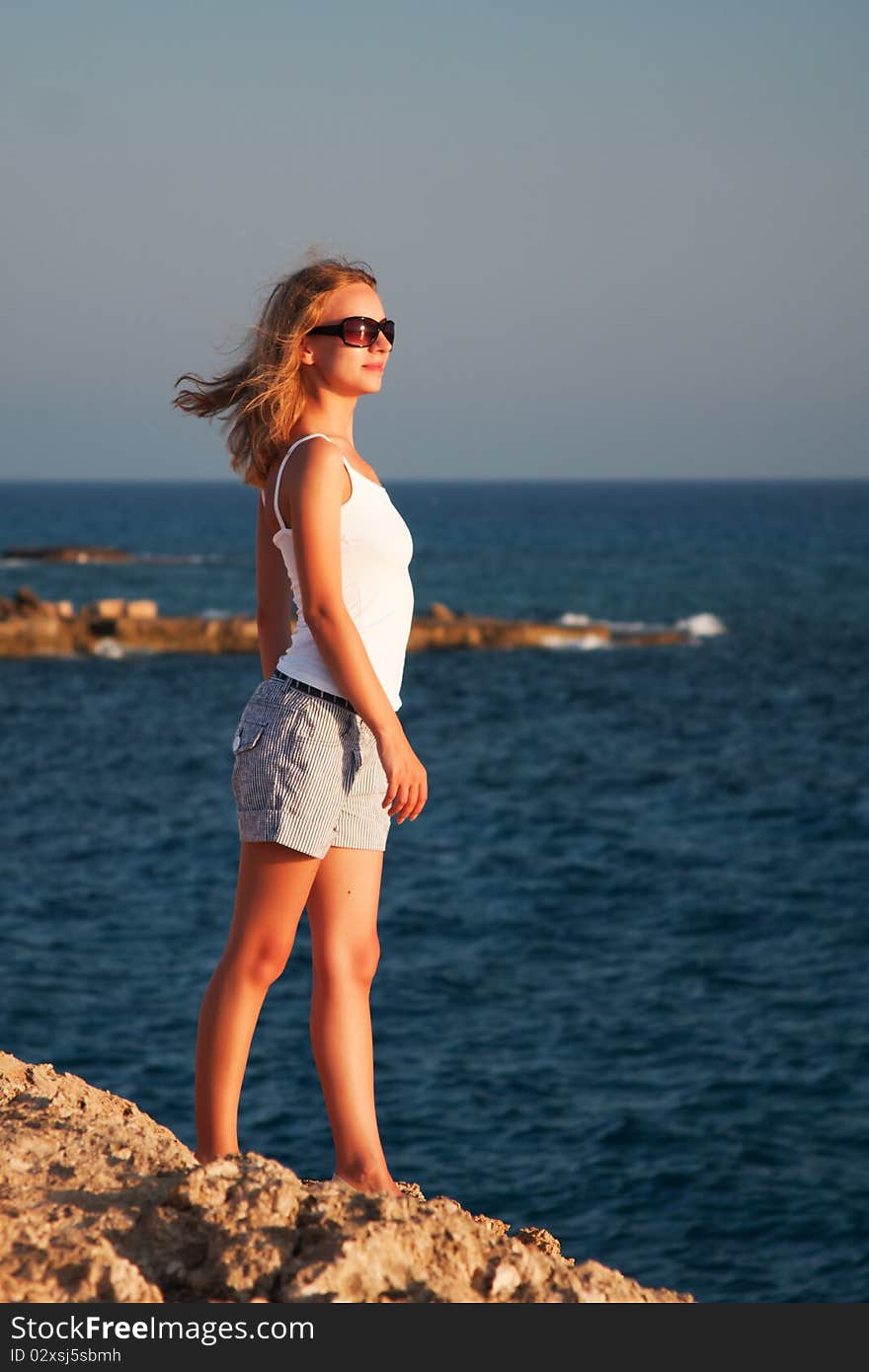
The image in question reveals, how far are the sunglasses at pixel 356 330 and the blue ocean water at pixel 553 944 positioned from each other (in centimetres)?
1218

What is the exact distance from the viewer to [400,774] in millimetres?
3549

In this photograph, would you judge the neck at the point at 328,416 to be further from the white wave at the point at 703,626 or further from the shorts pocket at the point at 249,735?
the white wave at the point at 703,626

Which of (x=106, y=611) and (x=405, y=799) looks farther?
(x=106, y=611)

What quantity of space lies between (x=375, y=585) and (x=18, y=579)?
3306 inches

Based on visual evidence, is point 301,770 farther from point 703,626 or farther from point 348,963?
point 703,626

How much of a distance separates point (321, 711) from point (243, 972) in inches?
26.8

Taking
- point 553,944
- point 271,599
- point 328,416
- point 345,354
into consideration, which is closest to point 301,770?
point 271,599

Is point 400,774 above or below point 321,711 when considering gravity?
below

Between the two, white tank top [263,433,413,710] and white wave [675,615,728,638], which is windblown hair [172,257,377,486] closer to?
white tank top [263,433,413,710]

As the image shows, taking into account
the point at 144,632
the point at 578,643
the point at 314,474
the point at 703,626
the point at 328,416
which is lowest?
the point at 314,474

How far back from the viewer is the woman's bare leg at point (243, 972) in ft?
12.0

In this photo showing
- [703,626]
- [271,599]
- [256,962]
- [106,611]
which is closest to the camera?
[256,962]

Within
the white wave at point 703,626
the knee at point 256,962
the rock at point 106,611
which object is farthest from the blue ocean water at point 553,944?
the knee at point 256,962

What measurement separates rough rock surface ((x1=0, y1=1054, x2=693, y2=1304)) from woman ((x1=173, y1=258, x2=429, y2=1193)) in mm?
364
